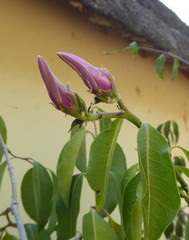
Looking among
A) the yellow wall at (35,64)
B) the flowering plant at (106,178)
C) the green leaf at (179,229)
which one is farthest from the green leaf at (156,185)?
the green leaf at (179,229)

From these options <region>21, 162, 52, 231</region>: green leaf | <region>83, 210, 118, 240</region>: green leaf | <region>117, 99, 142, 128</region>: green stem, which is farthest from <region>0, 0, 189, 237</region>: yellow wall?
<region>117, 99, 142, 128</region>: green stem

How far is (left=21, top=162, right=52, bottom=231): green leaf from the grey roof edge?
70cm

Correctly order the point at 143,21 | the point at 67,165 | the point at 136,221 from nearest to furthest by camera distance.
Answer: the point at 136,221
the point at 67,165
the point at 143,21

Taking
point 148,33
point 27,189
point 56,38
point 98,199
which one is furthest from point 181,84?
point 98,199

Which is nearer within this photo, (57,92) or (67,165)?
(57,92)

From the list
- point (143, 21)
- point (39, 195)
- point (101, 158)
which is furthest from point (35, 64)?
point (101, 158)

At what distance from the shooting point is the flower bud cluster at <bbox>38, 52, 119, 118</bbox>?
0.57m

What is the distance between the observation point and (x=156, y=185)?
2.04 feet

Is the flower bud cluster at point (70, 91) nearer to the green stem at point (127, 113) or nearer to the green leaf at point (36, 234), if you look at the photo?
the green stem at point (127, 113)

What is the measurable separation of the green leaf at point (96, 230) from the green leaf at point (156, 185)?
0.66ft

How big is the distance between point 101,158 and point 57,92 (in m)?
0.24

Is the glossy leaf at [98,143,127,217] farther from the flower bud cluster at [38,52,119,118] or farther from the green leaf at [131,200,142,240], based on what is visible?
the flower bud cluster at [38,52,119,118]

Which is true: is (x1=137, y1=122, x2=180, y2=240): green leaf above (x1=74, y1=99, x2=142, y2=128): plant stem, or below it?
below

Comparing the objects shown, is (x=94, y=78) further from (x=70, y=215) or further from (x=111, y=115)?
(x=70, y=215)
